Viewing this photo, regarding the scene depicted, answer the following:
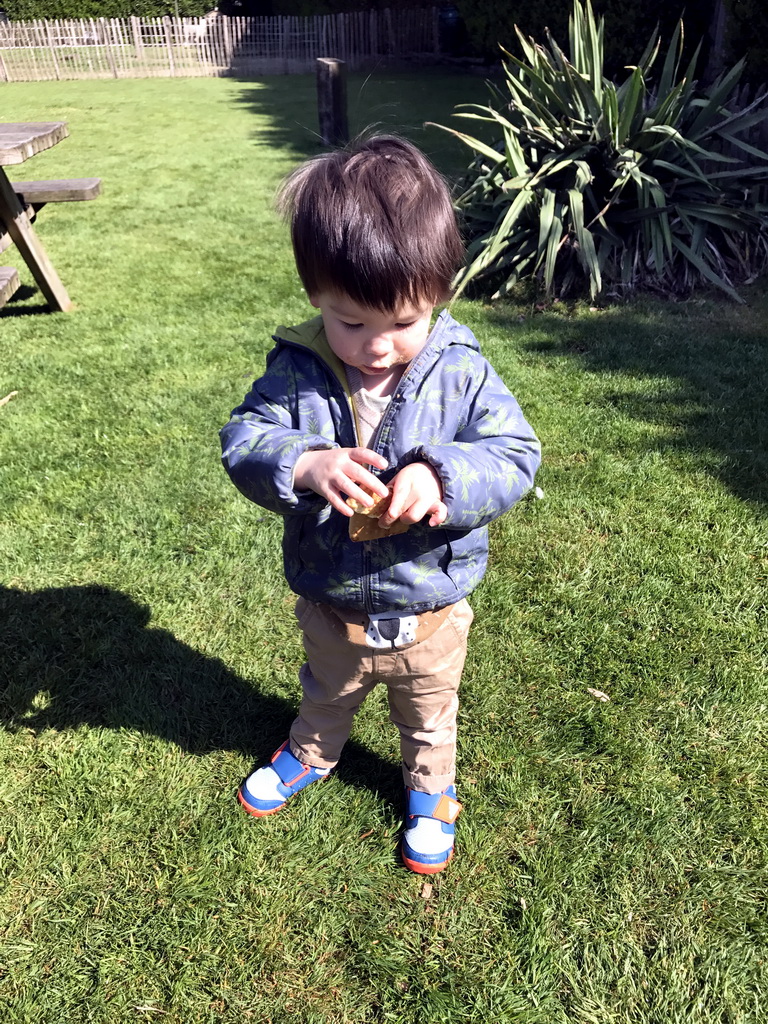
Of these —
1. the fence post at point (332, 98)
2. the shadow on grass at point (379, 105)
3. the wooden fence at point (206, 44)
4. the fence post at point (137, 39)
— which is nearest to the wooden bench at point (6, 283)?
the shadow on grass at point (379, 105)

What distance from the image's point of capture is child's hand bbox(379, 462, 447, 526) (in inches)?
51.9

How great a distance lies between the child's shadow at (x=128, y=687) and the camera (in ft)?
7.69

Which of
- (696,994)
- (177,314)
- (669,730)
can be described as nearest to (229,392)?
(177,314)

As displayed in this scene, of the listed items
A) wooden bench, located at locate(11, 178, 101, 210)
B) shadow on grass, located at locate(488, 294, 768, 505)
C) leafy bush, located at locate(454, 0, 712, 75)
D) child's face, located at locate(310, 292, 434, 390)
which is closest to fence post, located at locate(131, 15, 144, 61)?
leafy bush, located at locate(454, 0, 712, 75)

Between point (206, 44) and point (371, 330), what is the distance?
25.8 m

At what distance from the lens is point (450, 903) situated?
75.2 inches

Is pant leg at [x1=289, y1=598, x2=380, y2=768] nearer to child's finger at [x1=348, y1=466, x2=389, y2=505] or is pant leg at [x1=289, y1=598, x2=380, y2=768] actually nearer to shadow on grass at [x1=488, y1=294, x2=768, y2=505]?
child's finger at [x1=348, y1=466, x2=389, y2=505]

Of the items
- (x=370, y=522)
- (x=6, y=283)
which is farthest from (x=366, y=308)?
(x=6, y=283)

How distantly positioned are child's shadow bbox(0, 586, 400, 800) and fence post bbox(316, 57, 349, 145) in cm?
791

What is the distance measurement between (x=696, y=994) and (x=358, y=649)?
1095 mm

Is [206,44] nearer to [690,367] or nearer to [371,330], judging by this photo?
[690,367]

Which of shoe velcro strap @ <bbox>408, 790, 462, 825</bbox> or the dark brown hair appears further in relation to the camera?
shoe velcro strap @ <bbox>408, 790, 462, 825</bbox>

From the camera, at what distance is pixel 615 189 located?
5.39 metres

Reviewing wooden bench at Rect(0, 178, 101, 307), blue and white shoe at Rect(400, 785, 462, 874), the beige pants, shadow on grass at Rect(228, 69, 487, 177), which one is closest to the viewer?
the beige pants
